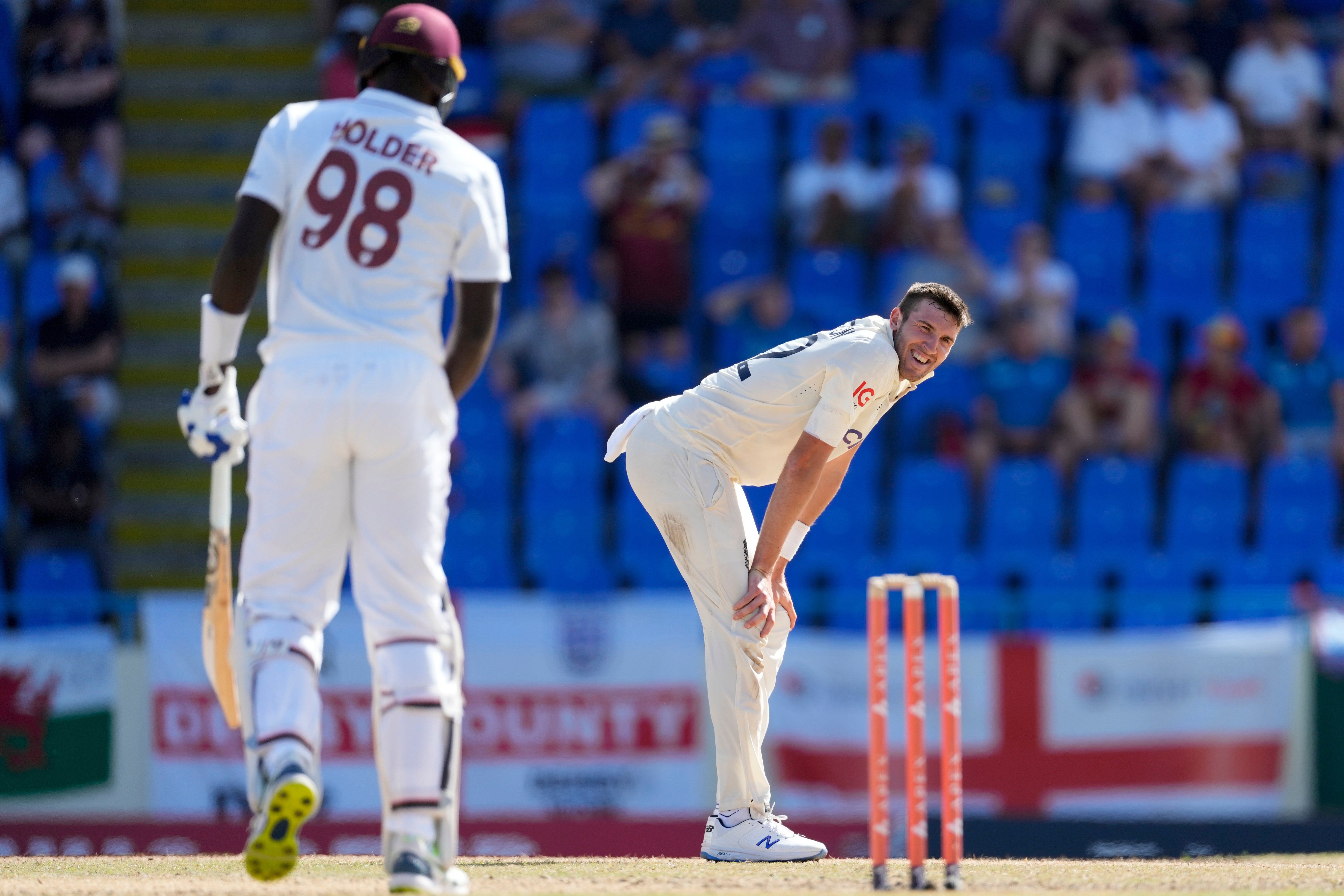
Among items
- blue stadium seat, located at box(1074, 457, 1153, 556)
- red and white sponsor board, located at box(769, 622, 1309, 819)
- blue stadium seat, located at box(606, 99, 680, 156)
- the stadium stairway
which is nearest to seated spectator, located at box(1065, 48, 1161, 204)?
blue stadium seat, located at box(1074, 457, 1153, 556)

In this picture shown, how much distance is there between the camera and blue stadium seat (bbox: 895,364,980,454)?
11.8 metres

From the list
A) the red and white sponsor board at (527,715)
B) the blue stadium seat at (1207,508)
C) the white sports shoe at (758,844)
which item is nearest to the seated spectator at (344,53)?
the red and white sponsor board at (527,715)

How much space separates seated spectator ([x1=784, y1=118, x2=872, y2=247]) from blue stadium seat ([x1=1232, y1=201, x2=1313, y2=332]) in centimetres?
280

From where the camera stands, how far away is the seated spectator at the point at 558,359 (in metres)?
11.8

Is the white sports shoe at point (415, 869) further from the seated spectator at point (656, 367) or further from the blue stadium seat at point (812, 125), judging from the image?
the blue stadium seat at point (812, 125)

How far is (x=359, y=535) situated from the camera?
458 cm

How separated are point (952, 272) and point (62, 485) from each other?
6.24 meters

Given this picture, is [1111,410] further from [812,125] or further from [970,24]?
[970,24]

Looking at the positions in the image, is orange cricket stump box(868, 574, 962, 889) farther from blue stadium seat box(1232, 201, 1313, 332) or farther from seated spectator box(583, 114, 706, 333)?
blue stadium seat box(1232, 201, 1313, 332)

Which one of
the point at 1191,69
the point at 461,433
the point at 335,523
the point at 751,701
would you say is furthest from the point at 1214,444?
the point at 335,523

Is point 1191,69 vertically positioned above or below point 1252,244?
above

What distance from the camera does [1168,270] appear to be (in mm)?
12562

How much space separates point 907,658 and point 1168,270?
8.63 meters

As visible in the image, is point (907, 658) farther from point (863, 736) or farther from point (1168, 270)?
point (1168, 270)
